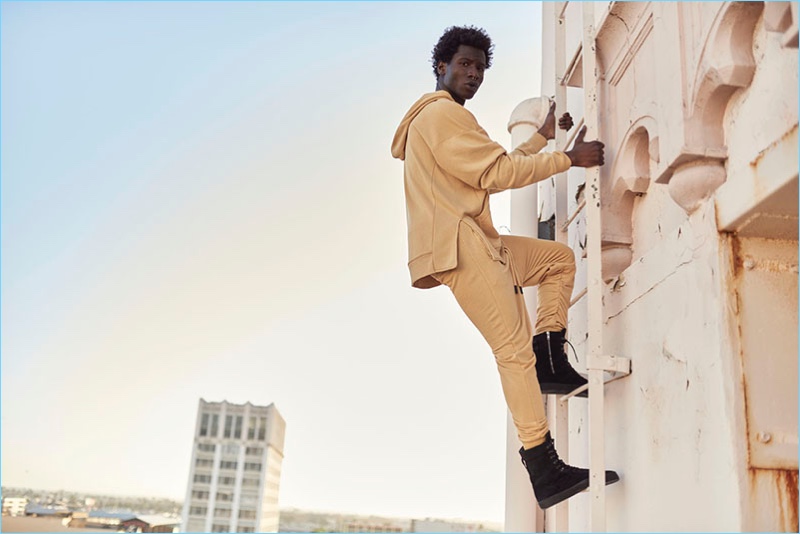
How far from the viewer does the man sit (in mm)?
2814

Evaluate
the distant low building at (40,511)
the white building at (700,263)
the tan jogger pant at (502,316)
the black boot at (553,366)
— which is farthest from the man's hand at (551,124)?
the distant low building at (40,511)

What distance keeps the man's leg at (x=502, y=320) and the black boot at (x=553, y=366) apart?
0.95 ft

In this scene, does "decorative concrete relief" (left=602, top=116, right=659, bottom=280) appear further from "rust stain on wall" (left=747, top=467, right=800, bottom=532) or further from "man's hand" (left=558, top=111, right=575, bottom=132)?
"rust stain on wall" (left=747, top=467, right=800, bottom=532)

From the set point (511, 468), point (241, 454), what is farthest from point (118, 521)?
point (241, 454)

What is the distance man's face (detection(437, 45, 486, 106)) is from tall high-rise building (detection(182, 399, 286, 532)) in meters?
115

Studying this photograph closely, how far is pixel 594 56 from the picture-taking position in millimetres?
3514

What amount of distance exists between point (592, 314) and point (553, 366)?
36 centimetres

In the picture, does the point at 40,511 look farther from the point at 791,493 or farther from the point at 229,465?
the point at 229,465

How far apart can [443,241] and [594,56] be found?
1.27 meters

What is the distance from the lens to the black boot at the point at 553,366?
10.5 feet

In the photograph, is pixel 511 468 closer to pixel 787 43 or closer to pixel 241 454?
pixel 787 43

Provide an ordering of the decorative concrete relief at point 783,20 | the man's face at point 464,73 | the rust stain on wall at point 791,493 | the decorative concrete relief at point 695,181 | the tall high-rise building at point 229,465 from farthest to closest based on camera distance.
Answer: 1. the tall high-rise building at point 229,465
2. the man's face at point 464,73
3. the decorative concrete relief at point 695,181
4. the rust stain on wall at point 791,493
5. the decorative concrete relief at point 783,20

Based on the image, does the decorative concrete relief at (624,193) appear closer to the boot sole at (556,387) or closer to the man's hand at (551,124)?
the man's hand at (551,124)

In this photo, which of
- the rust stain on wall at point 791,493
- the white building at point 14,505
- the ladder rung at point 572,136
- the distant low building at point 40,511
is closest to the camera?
the rust stain on wall at point 791,493
